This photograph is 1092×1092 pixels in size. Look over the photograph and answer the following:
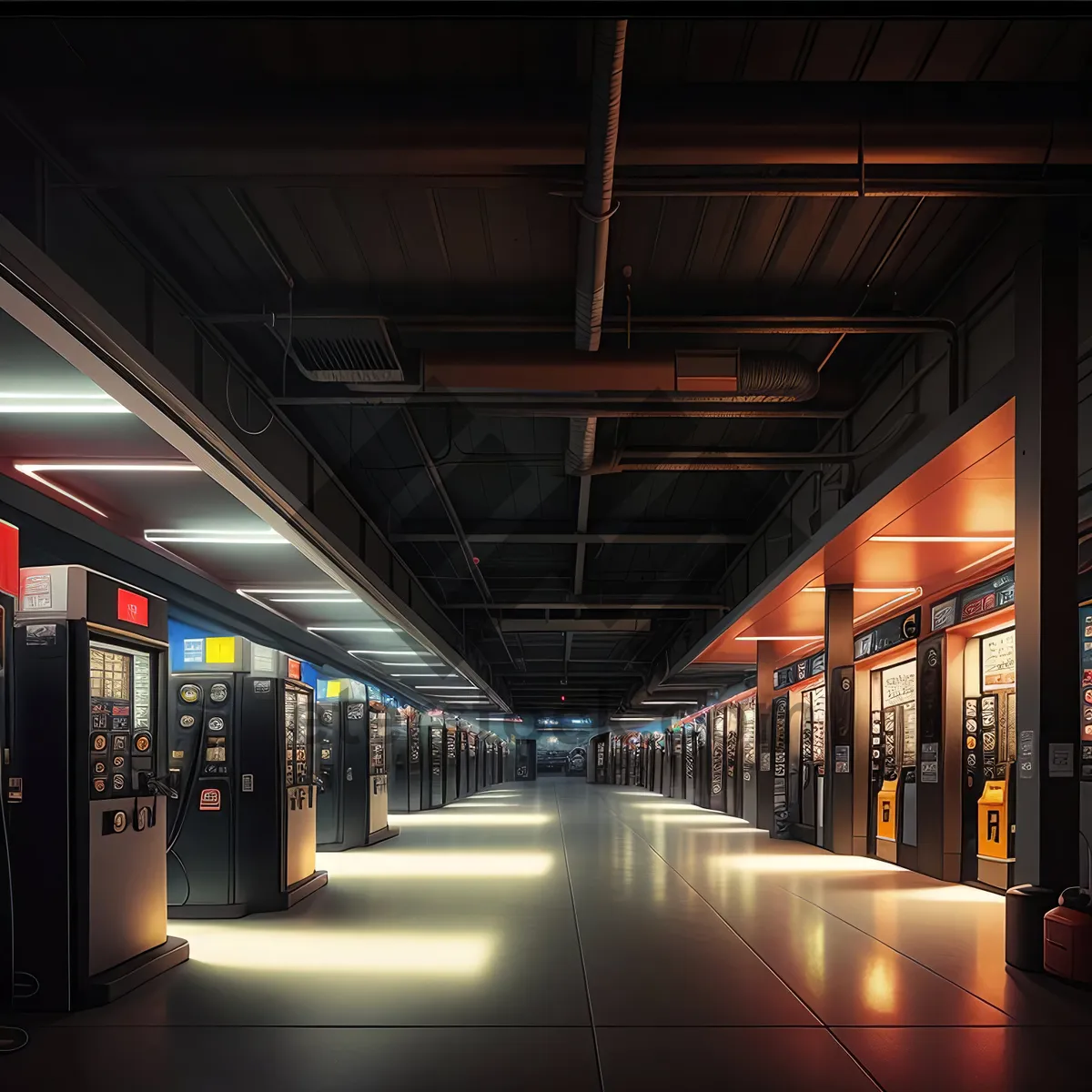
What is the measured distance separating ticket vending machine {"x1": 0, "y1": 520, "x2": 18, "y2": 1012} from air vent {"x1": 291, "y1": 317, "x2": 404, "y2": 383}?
282 centimetres

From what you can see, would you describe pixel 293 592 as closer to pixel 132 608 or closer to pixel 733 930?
pixel 132 608

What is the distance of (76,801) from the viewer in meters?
5.88

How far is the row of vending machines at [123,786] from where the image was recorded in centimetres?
572

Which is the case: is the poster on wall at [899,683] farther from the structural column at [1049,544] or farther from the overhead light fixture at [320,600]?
the structural column at [1049,544]

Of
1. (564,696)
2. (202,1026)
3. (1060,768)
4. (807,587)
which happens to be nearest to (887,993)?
(1060,768)

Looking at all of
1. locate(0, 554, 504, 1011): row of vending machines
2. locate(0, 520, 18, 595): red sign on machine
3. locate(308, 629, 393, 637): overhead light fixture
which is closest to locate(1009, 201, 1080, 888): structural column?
locate(0, 554, 504, 1011): row of vending machines

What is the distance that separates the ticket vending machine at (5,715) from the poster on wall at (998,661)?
28.9ft

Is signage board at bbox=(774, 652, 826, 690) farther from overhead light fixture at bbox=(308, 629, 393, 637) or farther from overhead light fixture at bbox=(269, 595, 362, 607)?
overhead light fixture at bbox=(269, 595, 362, 607)

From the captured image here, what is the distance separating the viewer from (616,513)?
1426cm

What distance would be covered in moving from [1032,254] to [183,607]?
1224 cm

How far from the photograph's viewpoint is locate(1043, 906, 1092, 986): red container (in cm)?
611

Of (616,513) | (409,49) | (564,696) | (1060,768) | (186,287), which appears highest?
(409,49)

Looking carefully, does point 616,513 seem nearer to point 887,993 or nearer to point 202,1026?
point 887,993

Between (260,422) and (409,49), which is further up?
(409,49)
